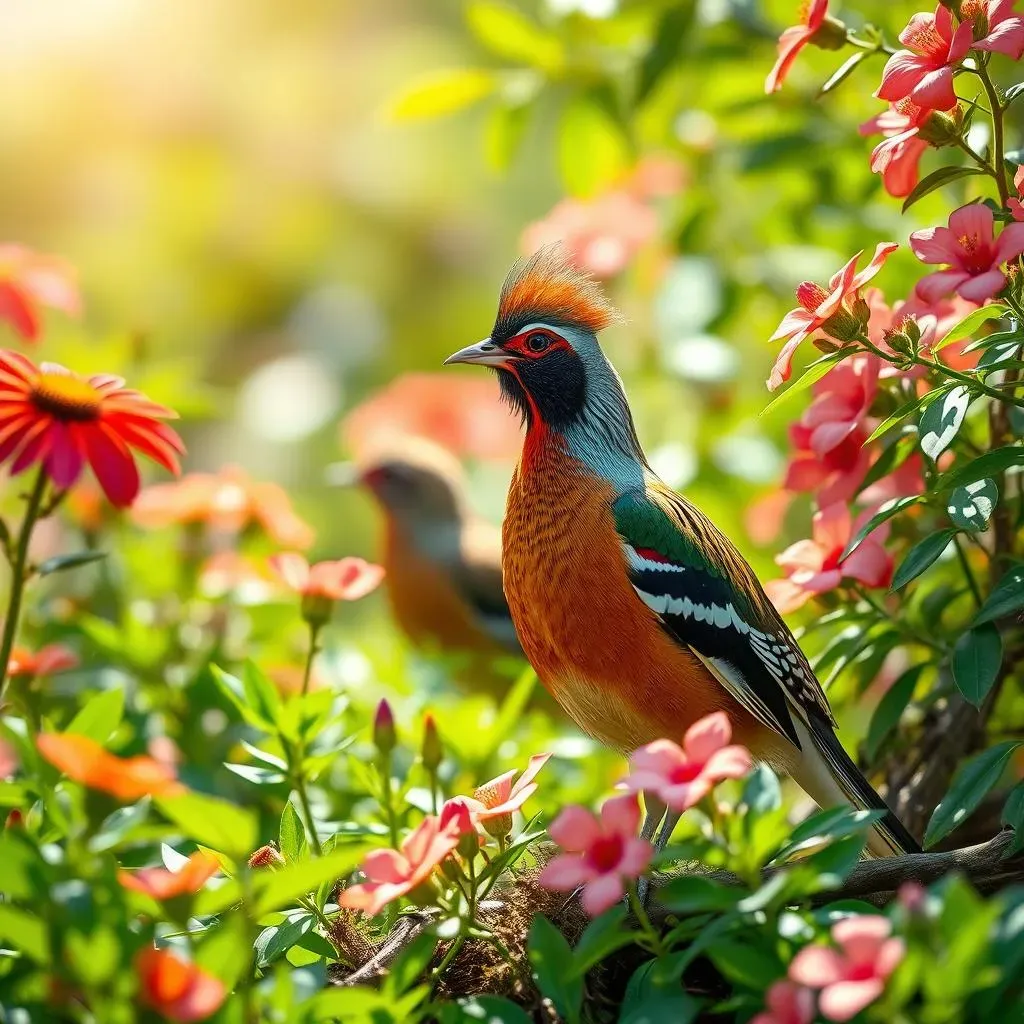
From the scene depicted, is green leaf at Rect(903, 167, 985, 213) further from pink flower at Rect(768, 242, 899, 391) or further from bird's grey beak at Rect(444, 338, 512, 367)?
bird's grey beak at Rect(444, 338, 512, 367)

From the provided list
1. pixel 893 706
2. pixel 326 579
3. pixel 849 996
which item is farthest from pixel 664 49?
pixel 849 996

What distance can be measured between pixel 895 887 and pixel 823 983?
74 centimetres

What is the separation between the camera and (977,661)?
6.86ft

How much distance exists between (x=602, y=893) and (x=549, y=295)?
1567 millimetres

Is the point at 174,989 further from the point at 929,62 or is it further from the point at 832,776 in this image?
the point at 929,62

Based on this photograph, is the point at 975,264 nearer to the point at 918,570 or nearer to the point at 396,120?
the point at 918,570

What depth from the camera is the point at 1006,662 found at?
2514 millimetres

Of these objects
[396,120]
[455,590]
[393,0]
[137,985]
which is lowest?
[455,590]

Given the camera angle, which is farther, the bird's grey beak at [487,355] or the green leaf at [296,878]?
the bird's grey beak at [487,355]

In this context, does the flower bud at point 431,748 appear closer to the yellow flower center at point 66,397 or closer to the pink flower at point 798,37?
the yellow flower center at point 66,397

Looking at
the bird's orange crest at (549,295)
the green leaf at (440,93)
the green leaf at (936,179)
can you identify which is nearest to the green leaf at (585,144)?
the green leaf at (440,93)

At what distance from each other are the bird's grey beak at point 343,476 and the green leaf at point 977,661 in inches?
142

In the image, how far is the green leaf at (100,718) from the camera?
6.50 feet

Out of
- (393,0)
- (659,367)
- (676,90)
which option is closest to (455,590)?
(659,367)
